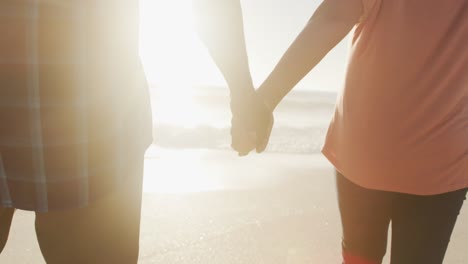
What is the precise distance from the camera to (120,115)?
1.11 meters

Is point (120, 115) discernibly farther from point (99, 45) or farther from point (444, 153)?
point (444, 153)

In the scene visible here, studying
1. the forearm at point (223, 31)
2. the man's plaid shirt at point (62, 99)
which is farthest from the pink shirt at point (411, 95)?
the man's plaid shirt at point (62, 99)

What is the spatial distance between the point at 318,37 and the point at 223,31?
288mm

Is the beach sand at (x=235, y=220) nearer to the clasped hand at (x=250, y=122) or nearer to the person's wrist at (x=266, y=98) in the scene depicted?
the clasped hand at (x=250, y=122)

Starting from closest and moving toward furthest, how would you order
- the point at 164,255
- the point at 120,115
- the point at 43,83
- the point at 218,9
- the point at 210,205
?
the point at 43,83
the point at 120,115
the point at 218,9
the point at 164,255
the point at 210,205

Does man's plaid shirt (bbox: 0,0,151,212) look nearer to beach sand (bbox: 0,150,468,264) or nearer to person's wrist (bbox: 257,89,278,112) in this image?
person's wrist (bbox: 257,89,278,112)

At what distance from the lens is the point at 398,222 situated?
153cm

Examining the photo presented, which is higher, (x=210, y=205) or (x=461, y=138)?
(x=461, y=138)

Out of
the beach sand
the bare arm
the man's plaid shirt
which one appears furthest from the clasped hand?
the beach sand

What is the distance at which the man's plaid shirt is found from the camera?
3.19 feet

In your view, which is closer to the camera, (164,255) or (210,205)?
(164,255)

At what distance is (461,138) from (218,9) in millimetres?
858

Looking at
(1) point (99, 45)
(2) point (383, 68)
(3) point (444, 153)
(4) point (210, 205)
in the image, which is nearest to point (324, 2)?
(2) point (383, 68)

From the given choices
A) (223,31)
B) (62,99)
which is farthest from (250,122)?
(62,99)
